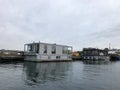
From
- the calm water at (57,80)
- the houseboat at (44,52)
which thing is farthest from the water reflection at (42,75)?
the houseboat at (44,52)

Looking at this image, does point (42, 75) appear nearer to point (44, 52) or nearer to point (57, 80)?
point (57, 80)

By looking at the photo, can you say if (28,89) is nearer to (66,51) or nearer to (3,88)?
(3,88)

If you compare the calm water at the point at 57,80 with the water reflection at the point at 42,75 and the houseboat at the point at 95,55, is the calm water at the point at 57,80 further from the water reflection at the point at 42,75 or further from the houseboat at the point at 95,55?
the houseboat at the point at 95,55

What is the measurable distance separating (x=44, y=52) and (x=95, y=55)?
52.5m

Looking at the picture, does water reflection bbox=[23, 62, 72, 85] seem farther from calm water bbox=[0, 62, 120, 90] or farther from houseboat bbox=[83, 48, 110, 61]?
houseboat bbox=[83, 48, 110, 61]

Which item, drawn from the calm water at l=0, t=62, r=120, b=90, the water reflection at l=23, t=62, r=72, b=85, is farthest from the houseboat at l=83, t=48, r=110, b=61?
the calm water at l=0, t=62, r=120, b=90

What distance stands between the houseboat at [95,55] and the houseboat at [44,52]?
3590cm

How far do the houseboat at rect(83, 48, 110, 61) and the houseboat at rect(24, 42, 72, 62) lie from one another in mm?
Answer: 35895

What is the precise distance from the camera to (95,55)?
4594 inches

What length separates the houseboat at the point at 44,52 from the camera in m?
73.7

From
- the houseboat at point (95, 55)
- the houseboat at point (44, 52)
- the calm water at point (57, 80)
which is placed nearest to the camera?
the calm water at point (57, 80)

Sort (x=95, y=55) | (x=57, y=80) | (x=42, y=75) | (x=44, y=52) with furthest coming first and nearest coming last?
1. (x=95, y=55)
2. (x=44, y=52)
3. (x=42, y=75)
4. (x=57, y=80)

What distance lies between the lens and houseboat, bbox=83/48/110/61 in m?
116

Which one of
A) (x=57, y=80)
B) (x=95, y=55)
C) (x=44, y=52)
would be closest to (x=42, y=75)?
(x=57, y=80)
